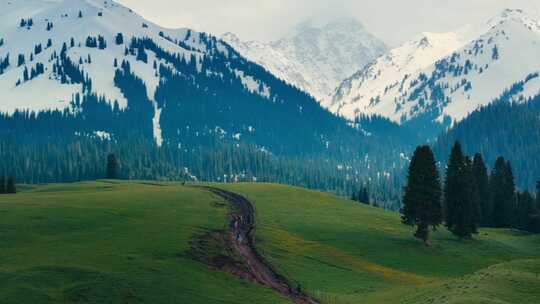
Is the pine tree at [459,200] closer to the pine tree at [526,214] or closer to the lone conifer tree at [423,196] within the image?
the lone conifer tree at [423,196]

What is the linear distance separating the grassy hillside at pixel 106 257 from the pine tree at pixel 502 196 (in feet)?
239

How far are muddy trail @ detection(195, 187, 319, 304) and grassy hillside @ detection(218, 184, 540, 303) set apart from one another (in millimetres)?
1640

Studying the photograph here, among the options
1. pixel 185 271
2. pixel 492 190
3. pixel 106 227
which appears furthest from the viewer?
pixel 492 190

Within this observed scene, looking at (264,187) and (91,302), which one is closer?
(91,302)

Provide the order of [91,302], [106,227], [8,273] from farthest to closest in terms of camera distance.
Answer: [106,227] < [8,273] < [91,302]

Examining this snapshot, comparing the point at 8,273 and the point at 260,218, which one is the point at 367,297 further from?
the point at 260,218

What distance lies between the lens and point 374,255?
108000 millimetres

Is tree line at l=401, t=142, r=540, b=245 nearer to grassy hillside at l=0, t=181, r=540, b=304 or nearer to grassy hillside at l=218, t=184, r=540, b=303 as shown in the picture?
grassy hillside at l=218, t=184, r=540, b=303

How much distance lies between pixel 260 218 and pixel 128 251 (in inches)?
1722

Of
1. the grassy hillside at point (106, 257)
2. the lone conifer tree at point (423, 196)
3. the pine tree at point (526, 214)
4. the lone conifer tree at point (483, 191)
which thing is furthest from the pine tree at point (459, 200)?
the grassy hillside at point (106, 257)

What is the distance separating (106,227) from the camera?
98.1 meters

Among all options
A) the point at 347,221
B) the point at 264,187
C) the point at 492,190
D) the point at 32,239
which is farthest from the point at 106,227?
the point at 492,190

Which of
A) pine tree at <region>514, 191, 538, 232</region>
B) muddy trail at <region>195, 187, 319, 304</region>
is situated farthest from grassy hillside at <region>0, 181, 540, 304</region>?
pine tree at <region>514, 191, 538, 232</region>

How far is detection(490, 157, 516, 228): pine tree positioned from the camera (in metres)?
170
